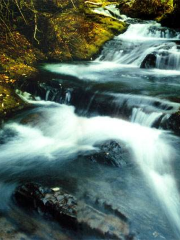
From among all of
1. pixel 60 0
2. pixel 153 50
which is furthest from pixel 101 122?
pixel 60 0

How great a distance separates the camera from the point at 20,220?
381 cm

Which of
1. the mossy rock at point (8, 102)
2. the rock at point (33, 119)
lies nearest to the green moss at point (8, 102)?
the mossy rock at point (8, 102)

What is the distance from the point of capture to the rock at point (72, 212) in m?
3.58

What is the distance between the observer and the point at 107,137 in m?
6.70

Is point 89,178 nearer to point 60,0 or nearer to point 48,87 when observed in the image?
point 48,87

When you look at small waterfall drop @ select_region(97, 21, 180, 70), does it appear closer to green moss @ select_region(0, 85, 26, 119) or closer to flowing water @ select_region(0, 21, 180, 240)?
flowing water @ select_region(0, 21, 180, 240)

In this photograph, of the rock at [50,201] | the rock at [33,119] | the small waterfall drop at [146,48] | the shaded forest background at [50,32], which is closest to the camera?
the rock at [50,201]

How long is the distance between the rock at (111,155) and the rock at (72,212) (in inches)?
54.4

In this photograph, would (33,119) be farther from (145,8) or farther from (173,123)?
(145,8)

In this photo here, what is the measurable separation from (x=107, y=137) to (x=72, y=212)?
10.2 feet

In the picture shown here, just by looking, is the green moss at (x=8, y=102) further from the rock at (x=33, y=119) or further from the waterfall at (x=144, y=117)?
the waterfall at (x=144, y=117)

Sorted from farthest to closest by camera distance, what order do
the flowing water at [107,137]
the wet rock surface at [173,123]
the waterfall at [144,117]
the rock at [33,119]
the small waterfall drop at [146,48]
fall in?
the small waterfall drop at [146,48], the rock at [33,119], the waterfall at [144,117], the wet rock surface at [173,123], the flowing water at [107,137]

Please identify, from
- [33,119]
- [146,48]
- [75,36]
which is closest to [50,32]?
[75,36]

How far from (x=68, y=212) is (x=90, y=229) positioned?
15.9 inches
